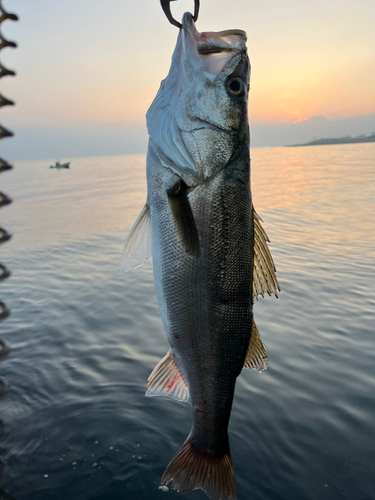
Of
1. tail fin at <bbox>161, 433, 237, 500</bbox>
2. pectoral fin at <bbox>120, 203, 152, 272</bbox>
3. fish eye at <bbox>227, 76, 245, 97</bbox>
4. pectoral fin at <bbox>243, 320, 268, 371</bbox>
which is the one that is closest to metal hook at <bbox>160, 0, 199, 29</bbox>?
fish eye at <bbox>227, 76, 245, 97</bbox>

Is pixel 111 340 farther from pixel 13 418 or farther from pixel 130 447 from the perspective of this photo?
pixel 130 447

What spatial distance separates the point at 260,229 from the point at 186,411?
3.56m

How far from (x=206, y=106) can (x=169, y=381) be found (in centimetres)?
186

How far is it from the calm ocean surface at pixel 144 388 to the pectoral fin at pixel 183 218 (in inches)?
115

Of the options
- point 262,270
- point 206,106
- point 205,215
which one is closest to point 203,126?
point 206,106

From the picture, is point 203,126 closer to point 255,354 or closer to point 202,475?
point 255,354

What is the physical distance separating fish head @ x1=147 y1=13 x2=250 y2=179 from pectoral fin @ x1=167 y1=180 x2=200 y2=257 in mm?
137

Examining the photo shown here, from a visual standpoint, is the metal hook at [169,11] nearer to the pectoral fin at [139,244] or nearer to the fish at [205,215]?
the fish at [205,215]

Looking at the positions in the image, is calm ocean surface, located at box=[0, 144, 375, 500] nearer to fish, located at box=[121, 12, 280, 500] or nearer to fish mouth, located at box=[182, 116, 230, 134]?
fish, located at box=[121, 12, 280, 500]

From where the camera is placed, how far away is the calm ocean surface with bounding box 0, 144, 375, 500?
13.1 feet

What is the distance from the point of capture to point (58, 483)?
388cm

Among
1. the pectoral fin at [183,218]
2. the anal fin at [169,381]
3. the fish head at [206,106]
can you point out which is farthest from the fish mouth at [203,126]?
the anal fin at [169,381]

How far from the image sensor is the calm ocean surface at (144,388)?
3998mm

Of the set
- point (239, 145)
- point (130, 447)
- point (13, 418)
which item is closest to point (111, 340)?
point (13, 418)
